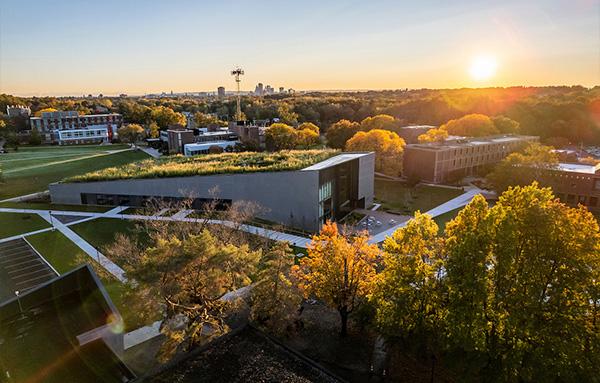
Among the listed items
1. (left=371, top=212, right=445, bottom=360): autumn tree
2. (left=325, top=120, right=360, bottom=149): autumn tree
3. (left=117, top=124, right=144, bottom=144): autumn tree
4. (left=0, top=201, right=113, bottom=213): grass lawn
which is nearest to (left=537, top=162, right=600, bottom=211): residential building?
(left=325, top=120, right=360, bottom=149): autumn tree

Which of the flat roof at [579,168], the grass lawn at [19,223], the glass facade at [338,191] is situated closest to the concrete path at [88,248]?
the grass lawn at [19,223]

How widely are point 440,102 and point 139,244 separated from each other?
→ 285 ft

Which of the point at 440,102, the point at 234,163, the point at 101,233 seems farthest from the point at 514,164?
the point at 440,102

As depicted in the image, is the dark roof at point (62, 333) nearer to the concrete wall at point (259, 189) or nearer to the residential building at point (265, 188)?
the residential building at point (265, 188)

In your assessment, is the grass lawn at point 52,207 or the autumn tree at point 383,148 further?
the autumn tree at point 383,148

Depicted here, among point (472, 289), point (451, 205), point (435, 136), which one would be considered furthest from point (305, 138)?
point (472, 289)

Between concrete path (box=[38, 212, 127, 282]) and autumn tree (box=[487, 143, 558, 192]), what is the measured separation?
38804mm

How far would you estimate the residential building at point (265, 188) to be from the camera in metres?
33.1

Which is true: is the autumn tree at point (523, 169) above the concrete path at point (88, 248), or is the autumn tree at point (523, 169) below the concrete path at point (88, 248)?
above

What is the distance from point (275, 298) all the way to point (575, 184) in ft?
130

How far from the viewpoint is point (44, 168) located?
190 ft

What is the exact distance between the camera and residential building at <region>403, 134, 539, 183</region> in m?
51.9

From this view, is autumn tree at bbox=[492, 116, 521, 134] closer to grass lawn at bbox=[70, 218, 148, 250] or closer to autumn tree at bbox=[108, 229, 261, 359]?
grass lawn at bbox=[70, 218, 148, 250]

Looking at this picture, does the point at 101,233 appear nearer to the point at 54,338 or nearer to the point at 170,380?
the point at 54,338
